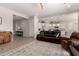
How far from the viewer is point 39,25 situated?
10508 millimetres

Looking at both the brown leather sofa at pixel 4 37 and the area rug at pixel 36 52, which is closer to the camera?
the area rug at pixel 36 52

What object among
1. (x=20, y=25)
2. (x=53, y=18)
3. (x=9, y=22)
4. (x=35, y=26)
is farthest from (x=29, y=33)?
(x=9, y=22)

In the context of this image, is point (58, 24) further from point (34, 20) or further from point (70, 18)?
point (34, 20)

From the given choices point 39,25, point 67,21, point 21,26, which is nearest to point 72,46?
point 67,21

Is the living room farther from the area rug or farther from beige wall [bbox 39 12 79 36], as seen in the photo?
the area rug

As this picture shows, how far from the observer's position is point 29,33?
1036 cm

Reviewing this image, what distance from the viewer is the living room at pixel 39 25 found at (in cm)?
531

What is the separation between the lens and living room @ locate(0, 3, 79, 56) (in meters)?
5.31

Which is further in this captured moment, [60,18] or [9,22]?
[60,18]

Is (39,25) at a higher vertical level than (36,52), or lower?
higher

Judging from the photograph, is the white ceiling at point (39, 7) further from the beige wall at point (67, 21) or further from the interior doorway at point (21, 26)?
the interior doorway at point (21, 26)

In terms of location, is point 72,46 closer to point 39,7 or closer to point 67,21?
point 39,7

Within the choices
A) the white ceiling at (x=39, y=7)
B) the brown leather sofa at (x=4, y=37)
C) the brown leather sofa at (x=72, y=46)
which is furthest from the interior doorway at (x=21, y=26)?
the brown leather sofa at (x=72, y=46)

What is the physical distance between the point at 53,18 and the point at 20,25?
193 inches
